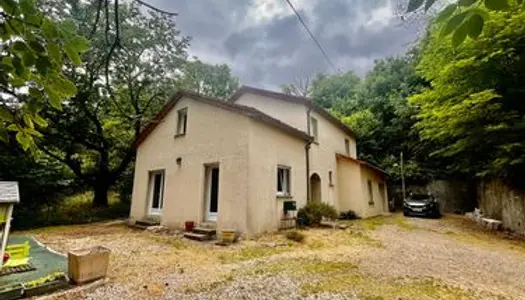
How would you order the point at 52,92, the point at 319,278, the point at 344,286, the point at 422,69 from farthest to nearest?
the point at 422,69 → the point at 319,278 → the point at 344,286 → the point at 52,92

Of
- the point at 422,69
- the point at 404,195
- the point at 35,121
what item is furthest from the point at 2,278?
the point at 404,195

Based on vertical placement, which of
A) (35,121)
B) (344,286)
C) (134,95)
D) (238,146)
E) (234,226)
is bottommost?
(344,286)

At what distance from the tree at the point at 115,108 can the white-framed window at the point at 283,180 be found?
671 centimetres

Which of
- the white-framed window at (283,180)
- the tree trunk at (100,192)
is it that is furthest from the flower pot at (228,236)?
the tree trunk at (100,192)

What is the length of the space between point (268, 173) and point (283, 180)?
126 centimetres

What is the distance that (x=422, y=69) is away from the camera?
45.3 feet

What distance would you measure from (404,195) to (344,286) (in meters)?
17.1

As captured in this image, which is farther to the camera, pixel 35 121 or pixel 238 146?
pixel 238 146

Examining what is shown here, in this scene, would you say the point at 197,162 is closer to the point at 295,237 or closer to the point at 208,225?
the point at 208,225

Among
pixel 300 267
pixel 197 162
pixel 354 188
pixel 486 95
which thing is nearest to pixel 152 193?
pixel 197 162

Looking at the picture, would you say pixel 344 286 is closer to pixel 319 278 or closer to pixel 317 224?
pixel 319 278

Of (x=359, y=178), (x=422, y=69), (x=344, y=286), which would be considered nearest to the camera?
(x=344, y=286)

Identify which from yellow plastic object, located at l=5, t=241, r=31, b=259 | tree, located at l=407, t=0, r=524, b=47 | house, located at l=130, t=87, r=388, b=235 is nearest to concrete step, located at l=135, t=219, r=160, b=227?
house, located at l=130, t=87, r=388, b=235

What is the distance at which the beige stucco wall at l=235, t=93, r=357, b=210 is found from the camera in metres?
13.8
